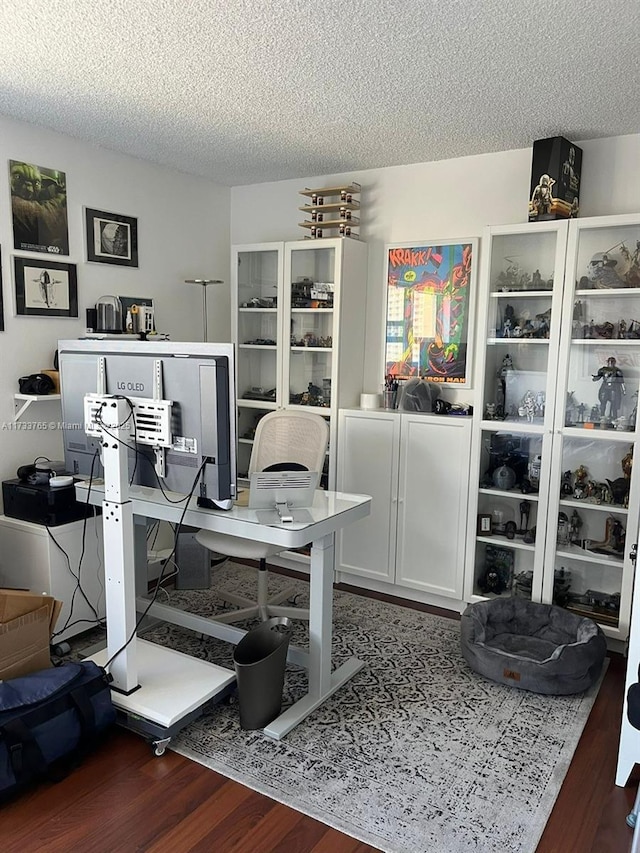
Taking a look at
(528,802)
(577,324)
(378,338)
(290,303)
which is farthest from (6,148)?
(528,802)

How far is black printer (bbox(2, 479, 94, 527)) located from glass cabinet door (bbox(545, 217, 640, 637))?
247 centimetres

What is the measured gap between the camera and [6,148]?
10.8ft

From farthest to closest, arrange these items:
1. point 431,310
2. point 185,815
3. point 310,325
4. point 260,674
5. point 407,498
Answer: point 310,325, point 431,310, point 407,498, point 260,674, point 185,815

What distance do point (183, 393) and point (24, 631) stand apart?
1203 millimetres

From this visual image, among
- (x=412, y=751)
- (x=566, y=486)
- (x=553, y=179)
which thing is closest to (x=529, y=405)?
(x=566, y=486)

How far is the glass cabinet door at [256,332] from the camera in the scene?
4309mm

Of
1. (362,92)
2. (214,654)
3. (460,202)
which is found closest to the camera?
(362,92)

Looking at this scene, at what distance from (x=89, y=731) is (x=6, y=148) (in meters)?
2.80

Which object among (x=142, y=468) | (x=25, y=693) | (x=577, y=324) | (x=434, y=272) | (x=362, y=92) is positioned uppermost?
(x=362, y=92)

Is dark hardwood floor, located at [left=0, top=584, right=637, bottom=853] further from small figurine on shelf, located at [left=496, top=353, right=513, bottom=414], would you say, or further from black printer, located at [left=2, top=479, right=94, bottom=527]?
small figurine on shelf, located at [left=496, top=353, right=513, bottom=414]

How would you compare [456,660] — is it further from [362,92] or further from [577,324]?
[362,92]

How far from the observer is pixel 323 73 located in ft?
8.54

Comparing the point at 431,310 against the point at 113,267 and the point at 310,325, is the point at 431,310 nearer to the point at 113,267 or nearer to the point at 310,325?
the point at 310,325

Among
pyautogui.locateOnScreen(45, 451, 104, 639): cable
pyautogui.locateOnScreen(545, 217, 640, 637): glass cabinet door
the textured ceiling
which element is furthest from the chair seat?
the textured ceiling
